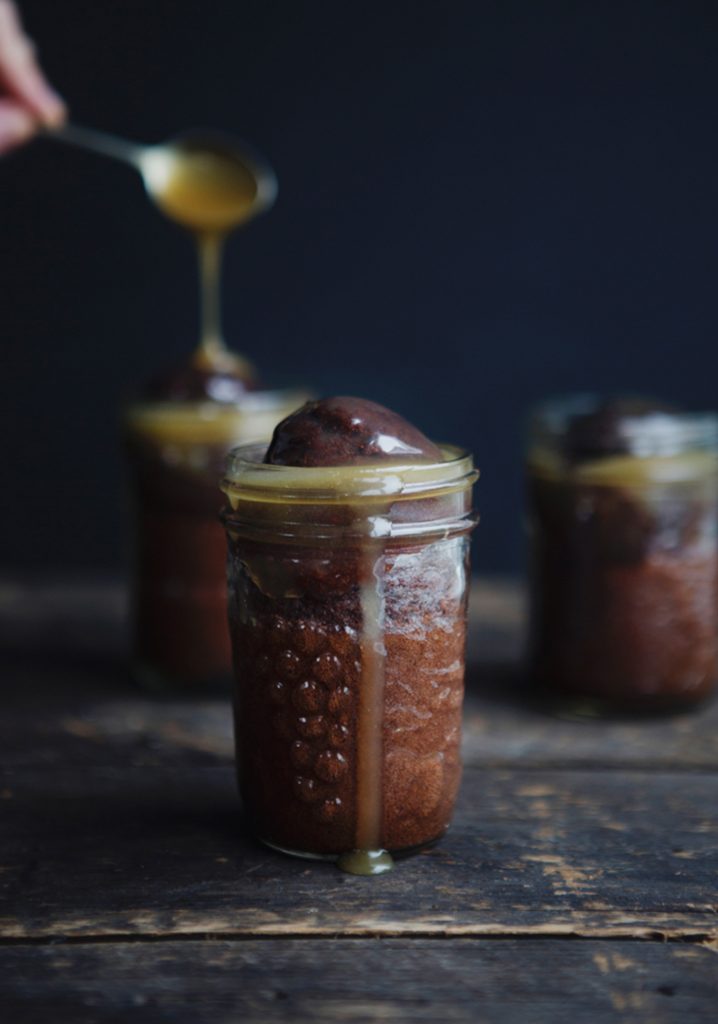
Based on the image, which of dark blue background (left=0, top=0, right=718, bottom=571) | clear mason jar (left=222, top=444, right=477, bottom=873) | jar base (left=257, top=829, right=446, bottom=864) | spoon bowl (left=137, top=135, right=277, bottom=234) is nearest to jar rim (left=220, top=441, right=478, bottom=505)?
clear mason jar (left=222, top=444, right=477, bottom=873)

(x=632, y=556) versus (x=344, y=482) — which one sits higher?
(x=344, y=482)

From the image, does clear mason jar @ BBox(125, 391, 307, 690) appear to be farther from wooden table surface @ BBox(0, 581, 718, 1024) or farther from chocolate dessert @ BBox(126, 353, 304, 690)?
wooden table surface @ BBox(0, 581, 718, 1024)

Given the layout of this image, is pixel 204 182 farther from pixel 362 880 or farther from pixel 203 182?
pixel 362 880

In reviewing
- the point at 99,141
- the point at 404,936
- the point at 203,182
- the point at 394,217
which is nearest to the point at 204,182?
the point at 203,182

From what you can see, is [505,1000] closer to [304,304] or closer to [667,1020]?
[667,1020]

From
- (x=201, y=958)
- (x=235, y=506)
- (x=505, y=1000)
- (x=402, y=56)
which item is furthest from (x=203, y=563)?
(x=402, y=56)

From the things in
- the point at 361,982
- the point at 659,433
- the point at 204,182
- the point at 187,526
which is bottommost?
the point at 361,982

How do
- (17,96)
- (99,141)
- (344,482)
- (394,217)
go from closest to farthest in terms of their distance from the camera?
1. (344,482)
2. (17,96)
3. (99,141)
4. (394,217)

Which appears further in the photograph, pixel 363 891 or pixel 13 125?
pixel 13 125
